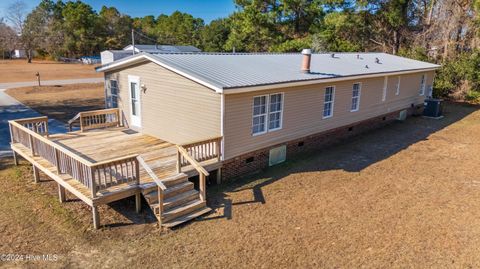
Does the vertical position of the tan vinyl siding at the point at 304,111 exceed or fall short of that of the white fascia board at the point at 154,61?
it falls short

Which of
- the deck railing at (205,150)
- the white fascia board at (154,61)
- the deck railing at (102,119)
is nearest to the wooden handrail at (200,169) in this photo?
the deck railing at (205,150)

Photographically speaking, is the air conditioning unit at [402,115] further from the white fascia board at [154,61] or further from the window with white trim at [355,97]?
the white fascia board at [154,61]

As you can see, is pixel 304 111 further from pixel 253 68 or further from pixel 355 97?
pixel 355 97

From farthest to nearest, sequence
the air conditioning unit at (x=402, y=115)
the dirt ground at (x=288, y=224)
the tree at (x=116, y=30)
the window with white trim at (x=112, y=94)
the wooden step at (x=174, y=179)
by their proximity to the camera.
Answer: the tree at (x=116, y=30)
the air conditioning unit at (x=402, y=115)
the window with white trim at (x=112, y=94)
the wooden step at (x=174, y=179)
the dirt ground at (x=288, y=224)

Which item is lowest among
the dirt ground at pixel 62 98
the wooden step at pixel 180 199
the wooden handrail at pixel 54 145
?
the dirt ground at pixel 62 98

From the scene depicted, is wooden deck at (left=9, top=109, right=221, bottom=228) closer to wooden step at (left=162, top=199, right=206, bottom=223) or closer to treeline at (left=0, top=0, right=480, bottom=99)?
wooden step at (left=162, top=199, right=206, bottom=223)

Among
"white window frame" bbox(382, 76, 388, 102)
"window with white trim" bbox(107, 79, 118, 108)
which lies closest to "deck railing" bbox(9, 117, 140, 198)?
"window with white trim" bbox(107, 79, 118, 108)
